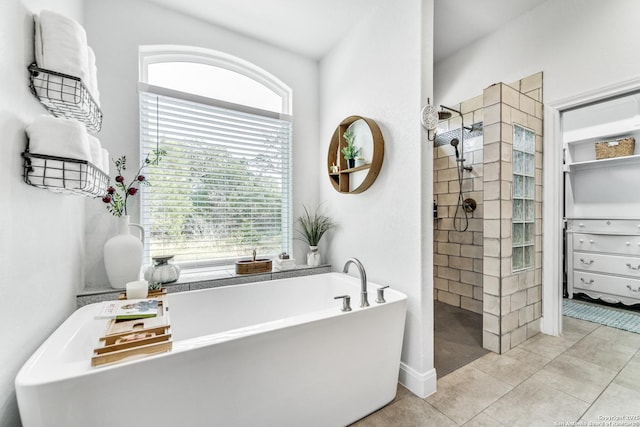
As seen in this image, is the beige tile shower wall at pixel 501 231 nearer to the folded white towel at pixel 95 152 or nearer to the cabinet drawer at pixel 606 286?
the cabinet drawer at pixel 606 286

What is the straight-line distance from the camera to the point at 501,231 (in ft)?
7.27

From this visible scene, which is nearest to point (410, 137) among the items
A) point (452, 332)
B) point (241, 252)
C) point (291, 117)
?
point (291, 117)

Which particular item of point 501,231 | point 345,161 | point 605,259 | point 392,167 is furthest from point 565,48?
point 605,259

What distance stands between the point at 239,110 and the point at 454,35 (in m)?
2.44

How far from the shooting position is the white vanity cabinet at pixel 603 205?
3.03 meters

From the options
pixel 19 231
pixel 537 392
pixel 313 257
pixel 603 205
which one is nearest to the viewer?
pixel 19 231

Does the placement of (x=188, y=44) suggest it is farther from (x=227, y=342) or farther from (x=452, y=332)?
(x=452, y=332)

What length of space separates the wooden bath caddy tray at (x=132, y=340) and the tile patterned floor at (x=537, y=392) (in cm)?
114

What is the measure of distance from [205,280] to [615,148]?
15.2ft

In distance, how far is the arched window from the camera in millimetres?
2197

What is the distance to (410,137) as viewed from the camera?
182 centimetres

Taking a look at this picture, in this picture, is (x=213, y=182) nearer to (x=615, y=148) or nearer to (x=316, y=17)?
(x=316, y=17)

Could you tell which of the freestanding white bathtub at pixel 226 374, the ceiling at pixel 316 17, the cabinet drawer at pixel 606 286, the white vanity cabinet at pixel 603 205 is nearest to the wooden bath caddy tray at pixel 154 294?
the freestanding white bathtub at pixel 226 374

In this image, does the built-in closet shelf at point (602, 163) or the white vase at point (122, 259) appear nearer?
the white vase at point (122, 259)
